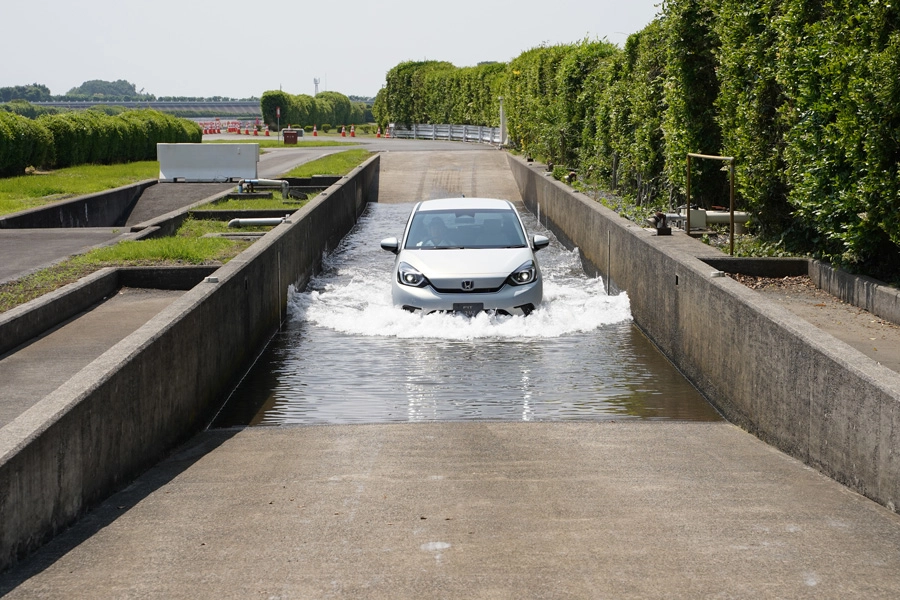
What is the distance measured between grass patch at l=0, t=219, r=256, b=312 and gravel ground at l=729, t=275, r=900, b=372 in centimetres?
683

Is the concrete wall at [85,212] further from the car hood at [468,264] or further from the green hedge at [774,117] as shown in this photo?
the green hedge at [774,117]

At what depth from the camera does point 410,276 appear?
44.6 ft

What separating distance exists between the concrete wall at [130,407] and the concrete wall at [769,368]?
4354 millimetres

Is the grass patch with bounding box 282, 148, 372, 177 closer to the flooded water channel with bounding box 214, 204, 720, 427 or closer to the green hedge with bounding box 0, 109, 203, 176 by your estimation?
the green hedge with bounding box 0, 109, 203, 176

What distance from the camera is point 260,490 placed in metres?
6.66

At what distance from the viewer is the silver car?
43.8ft

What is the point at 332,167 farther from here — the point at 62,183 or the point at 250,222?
the point at 250,222

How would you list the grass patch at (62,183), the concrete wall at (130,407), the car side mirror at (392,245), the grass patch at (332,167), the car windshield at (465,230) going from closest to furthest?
1. the concrete wall at (130,407)
2. the car side mirror at (392,245)
3. the car windshield at (465,230)
4. the grass patch at (62,183)
5. the grass patch at (332,167)

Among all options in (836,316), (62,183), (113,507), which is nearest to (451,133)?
(62,183)

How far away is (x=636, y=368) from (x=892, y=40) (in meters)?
4.05

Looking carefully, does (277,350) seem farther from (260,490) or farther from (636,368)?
(260,490)

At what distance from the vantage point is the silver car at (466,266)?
1334cm

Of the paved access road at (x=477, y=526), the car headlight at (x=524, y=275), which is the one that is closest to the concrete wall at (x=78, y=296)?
the paved access road at (x=477, y=526)

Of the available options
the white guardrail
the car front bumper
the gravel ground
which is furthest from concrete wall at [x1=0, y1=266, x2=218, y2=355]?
the white guardrail
